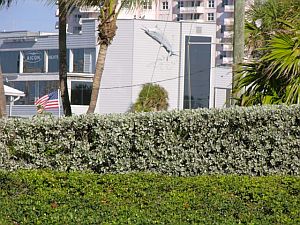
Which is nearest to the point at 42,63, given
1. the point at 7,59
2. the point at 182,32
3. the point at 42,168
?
the point at 7,59

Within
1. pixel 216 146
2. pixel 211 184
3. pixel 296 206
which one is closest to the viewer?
pixel 296 206

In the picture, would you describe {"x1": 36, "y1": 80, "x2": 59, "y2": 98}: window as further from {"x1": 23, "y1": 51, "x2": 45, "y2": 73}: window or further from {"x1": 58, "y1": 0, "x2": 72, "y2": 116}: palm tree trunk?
{"x1": 58, "y1": 0, "x2": 72, "y2": 116}: palm tree trunk

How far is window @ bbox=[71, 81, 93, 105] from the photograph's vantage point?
6450 cm

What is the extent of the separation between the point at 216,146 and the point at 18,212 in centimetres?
288

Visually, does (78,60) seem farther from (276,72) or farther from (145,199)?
(145,199)

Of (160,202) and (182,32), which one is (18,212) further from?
(182,32)

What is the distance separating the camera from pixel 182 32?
226 feet

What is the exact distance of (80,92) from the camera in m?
66.1

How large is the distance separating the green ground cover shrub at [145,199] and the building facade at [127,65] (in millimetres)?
54490

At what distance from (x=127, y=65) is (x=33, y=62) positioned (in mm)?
9665

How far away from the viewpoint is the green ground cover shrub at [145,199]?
29.6 feet

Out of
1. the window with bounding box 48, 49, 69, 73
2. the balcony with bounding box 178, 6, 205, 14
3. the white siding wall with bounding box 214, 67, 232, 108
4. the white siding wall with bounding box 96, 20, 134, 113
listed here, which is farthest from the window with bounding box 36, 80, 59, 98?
the balcony with bounding box 178, 6, 205, 14

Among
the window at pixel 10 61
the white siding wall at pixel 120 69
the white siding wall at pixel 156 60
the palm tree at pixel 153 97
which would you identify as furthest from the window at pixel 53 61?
the palm tree at pixel 153 97

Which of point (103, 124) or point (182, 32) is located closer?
point (103, 124)
